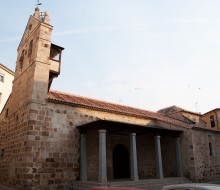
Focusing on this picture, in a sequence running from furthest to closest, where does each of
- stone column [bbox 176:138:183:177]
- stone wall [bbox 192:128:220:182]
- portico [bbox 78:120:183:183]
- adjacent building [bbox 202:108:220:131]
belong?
adjacent building [bbox 202:108:220:131] → stone wall [bbox 192:128:220:182] → stone column [bbox 176:138:183:177] → portico [bbox 78:120:183:183]

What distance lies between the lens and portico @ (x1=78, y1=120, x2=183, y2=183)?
473 inches

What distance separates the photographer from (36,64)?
→ 12.5 meters

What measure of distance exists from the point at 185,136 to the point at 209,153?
276 centimetres

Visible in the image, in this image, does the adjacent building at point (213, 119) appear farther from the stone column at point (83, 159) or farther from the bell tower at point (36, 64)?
the bell tower at point (36, 64)

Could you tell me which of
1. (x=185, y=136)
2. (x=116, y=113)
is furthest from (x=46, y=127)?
(x=185, y=136)

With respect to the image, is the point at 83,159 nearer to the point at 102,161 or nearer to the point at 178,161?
the point at 102,161

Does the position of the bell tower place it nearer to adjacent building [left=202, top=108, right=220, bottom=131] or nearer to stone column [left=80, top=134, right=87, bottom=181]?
stone column [left=80, top=134, right=87, bottom=181]

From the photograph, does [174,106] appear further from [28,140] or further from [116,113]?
[28,140]

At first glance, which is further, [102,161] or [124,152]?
[124,152]

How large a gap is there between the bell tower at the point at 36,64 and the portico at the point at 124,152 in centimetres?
325

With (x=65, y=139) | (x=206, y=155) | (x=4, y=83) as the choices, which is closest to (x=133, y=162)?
(x=65, y=139)

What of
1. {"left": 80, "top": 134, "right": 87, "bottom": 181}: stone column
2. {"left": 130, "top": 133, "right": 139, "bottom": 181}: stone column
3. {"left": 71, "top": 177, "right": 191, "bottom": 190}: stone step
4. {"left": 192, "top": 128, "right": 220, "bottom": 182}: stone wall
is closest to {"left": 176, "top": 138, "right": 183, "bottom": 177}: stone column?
{"left": 192, "top": 128, "right": 220, "bottom": 182}: stone wall

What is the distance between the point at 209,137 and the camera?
57.9ft

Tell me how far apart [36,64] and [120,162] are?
828cm
